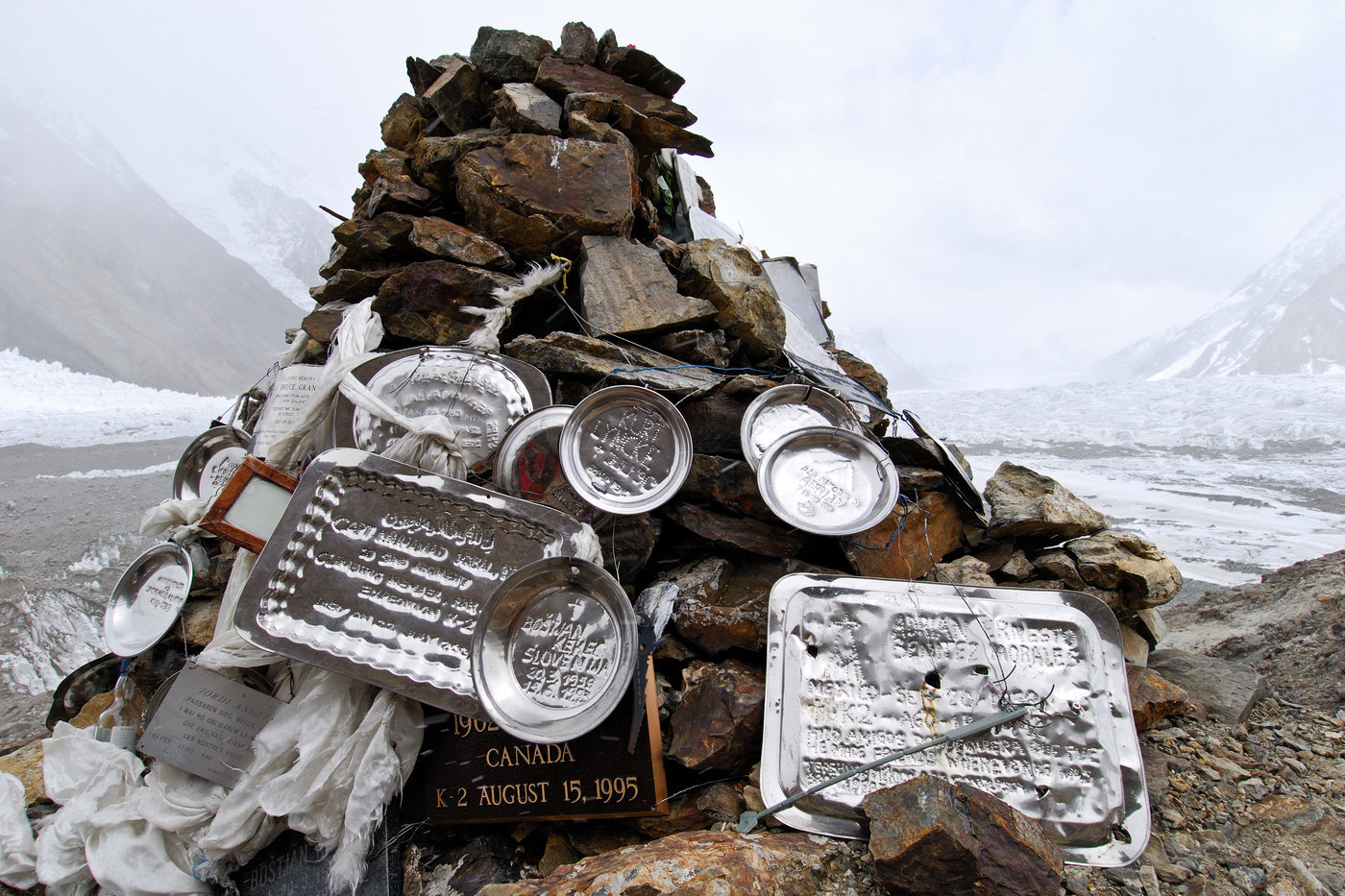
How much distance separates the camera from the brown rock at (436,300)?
3225mm

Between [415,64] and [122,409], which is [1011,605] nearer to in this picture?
[415,64]

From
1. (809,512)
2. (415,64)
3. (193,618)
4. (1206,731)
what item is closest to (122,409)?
(415,64)

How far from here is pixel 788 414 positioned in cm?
267

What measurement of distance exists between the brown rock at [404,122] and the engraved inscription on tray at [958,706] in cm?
478

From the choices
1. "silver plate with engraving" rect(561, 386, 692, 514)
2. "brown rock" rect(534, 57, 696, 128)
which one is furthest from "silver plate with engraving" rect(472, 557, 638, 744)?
"brown rock" rect(534, 57, 696, 128)

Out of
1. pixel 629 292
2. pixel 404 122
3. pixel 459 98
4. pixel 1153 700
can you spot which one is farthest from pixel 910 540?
pixel 404 122

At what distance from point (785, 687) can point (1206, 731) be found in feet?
5.06

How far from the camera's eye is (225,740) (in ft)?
7.30

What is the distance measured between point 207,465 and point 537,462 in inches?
98.6

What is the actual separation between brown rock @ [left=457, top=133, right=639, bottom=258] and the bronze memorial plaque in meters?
2.53

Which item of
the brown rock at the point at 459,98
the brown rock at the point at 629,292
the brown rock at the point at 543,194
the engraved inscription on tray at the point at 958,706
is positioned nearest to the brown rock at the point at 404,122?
the brown rock at the point at 459,98

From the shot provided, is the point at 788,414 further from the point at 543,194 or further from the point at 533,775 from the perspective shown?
the point at 543,194

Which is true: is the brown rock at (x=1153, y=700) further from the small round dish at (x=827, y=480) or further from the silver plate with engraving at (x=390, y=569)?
the silver plate with engraving at (x=390, y=569)

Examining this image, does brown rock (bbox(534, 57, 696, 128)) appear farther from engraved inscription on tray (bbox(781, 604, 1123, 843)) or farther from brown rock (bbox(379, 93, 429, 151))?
engraved inscription on tray (bbox(781, 604, 1123, 843))
